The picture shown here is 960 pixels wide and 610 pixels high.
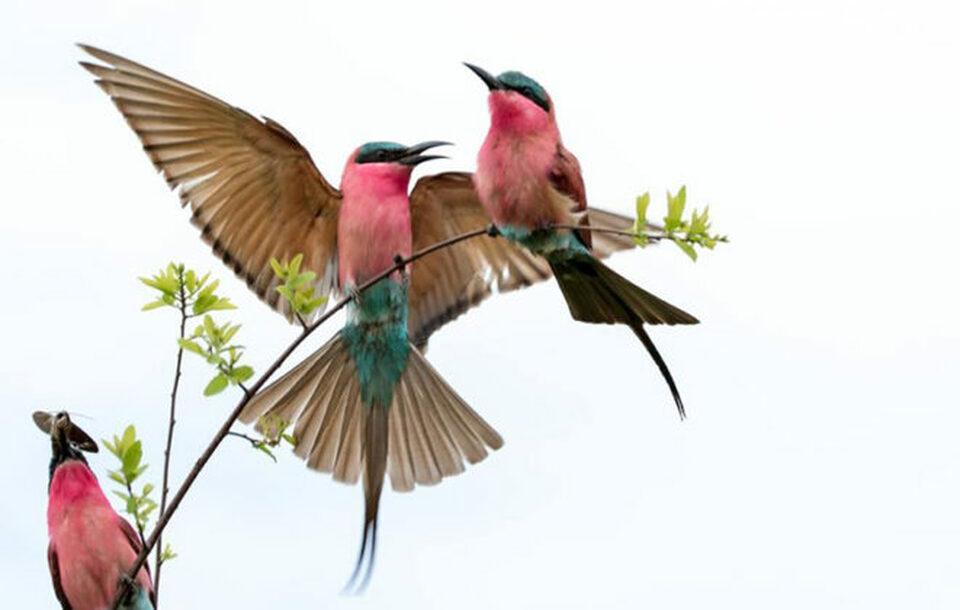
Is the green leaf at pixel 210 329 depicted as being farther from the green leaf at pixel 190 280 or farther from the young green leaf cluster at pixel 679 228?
the young green leaf cluster at pixel 679 228

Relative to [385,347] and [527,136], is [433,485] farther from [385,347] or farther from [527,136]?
[527,136]

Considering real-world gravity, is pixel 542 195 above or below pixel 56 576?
above

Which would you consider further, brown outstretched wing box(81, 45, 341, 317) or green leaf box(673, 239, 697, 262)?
brown outstretched wing box(81, 45, 341, 317)

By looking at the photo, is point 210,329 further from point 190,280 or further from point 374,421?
point 374,421

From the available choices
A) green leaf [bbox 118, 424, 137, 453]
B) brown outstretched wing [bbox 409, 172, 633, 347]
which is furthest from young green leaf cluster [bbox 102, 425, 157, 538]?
brown outstretched wing [bbox 409, 172, 633, 347]

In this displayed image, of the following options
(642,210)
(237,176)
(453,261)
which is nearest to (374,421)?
(453,261)

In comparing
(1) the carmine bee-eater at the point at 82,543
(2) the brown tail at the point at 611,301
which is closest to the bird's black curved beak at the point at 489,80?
(2) the brown tail at the point at 611,301

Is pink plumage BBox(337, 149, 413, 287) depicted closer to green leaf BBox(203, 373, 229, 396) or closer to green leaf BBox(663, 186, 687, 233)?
green leaf BBox(203, 373, 229, 396)
